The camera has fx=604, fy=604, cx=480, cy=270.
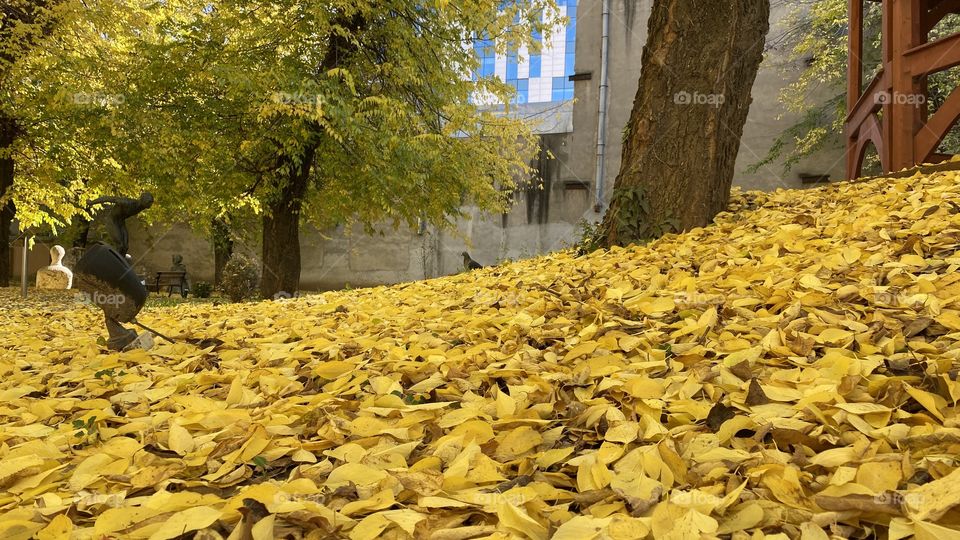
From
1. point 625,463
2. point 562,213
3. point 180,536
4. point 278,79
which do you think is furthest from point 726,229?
point 562,213

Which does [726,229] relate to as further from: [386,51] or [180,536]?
[386,51]

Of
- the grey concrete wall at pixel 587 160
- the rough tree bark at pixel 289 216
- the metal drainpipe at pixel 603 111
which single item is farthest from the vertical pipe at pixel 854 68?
the rough tree bark at pixel 289 216

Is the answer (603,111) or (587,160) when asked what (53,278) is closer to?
(587,160)

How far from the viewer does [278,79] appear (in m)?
5.99

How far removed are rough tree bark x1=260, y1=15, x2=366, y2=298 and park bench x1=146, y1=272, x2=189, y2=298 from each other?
4744 mm

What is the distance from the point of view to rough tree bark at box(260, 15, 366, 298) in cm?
749

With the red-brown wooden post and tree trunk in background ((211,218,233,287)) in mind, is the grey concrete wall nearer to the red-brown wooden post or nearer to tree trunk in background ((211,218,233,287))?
tree trunk in background ((211,218,233,287))

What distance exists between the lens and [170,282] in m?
12.7

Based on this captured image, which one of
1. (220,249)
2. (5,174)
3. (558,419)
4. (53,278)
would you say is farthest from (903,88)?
(220,249)

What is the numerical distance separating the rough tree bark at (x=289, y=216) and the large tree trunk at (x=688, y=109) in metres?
4.49

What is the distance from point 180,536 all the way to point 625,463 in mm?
825

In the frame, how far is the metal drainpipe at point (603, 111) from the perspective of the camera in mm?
10930

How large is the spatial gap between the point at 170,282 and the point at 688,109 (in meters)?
11.7

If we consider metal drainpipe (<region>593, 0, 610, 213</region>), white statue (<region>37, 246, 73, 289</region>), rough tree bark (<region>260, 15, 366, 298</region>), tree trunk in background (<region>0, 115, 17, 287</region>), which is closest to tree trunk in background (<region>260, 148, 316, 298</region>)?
rough tree bark (<region>260, 15, 366, 298</region>)
